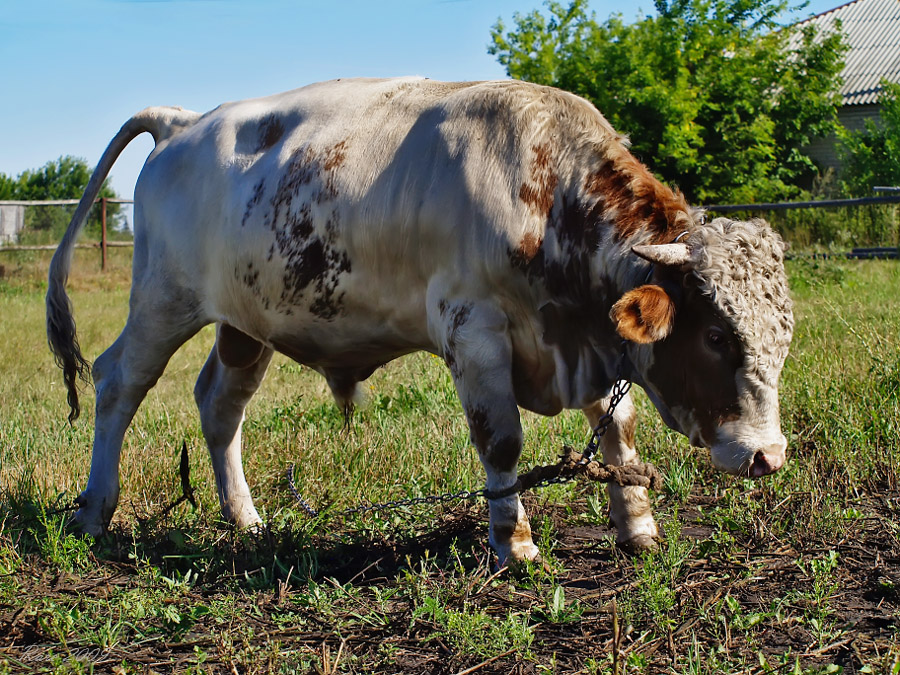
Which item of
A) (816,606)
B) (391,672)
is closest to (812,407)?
(816,606)

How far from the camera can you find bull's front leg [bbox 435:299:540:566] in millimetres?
3590

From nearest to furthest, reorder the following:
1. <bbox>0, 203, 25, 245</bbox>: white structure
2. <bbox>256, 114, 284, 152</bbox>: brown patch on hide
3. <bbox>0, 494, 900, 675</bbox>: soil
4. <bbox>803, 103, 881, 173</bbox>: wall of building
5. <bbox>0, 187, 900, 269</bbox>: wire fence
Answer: <bbox>0, 494, 900, 675</bbox>: soil → <bbox>256, 114, 284, 152</bbox>: brown patch on hide → <bbox>0, 187, 900, 269</bbox>: wire fence → <bbox>0, 203, 25, 245</bbox>: white structure → <bbox>803, 103, 881, 173</bbox>: wall of building

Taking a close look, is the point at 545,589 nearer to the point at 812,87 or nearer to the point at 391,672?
the point at 391,672

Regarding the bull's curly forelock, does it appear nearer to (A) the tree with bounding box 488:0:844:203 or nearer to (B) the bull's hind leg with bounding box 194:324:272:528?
(B) the bull's hind leg with bounding box 194:324:272:528

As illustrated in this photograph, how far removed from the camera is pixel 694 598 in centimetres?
332

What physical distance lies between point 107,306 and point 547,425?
10186mm

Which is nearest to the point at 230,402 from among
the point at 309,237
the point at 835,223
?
the point at 309,237

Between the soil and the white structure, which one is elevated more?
the white structure

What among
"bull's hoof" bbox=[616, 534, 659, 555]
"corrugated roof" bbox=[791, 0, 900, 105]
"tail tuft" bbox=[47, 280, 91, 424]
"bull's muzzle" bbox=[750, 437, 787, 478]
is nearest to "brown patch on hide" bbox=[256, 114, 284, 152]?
"tail tuft" bbox=[47, 280, 91, 424]

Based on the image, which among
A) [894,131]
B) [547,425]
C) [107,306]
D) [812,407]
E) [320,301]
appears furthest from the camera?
[894,131]

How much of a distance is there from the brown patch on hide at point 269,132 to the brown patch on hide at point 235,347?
1.00 metres

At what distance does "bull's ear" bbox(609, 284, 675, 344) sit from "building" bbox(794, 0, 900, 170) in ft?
92.2

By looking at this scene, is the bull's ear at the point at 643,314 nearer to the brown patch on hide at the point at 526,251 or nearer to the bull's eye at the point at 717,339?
the bull's eye at the point at 717,339

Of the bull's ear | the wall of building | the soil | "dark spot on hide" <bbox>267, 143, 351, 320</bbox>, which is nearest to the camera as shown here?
the soil
